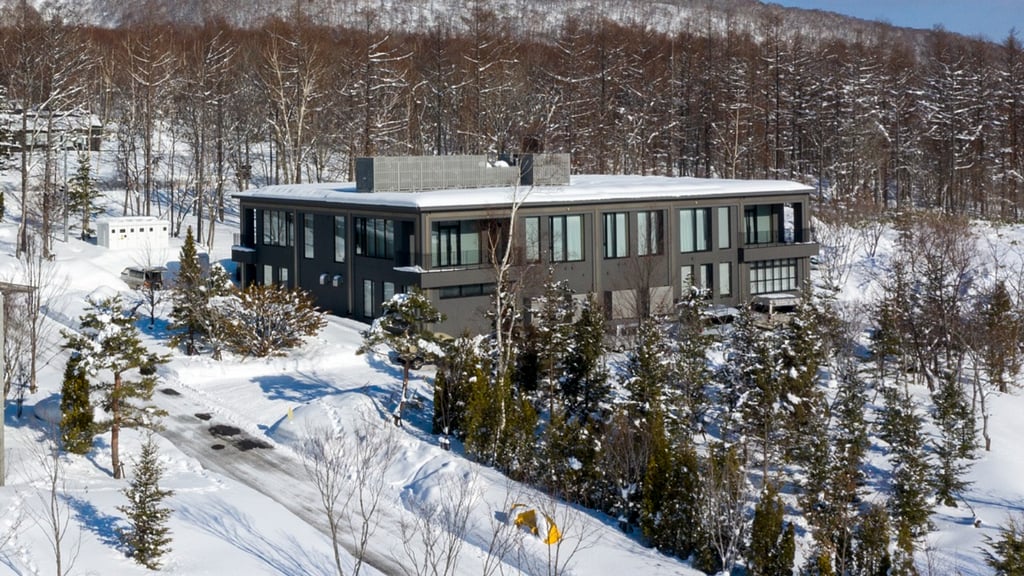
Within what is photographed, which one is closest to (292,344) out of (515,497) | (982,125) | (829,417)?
(515,497)

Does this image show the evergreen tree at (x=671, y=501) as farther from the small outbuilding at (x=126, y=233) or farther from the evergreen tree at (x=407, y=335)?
the small outbuilding at (x=126, y=233)

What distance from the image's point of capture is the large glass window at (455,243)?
3581 centimetres

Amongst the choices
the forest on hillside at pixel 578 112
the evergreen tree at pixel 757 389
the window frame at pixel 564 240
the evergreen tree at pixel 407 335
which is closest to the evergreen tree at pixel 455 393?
the evergreen tree at pixel 407 335

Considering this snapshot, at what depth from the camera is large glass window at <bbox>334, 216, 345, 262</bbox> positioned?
38469 mm

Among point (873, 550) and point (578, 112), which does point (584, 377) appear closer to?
point (873, 550)

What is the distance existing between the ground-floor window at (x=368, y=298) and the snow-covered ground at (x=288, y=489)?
3.43 meters

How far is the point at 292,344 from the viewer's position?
105 ft

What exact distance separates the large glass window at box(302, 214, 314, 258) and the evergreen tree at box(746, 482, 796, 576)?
79.6 feet

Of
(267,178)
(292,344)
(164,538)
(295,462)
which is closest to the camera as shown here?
(164,538)

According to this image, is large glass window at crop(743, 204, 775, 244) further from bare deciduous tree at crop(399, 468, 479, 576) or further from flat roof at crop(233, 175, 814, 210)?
bare deciduous tree at crop(399, 468, 479, 576)

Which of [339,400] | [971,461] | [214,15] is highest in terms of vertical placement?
[214,15]

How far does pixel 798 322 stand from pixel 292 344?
46.8 ft

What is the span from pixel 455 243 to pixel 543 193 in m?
3.78

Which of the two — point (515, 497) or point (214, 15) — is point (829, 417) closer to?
point (515, 497)
